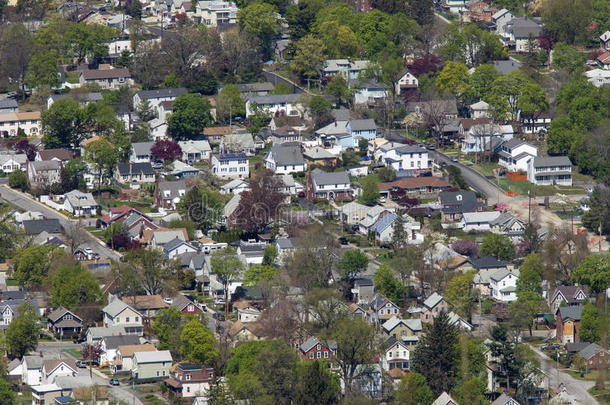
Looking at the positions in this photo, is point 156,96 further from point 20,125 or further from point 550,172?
point 550,172

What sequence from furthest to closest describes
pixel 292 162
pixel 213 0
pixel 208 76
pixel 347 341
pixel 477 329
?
pixel 213 0, pixel 208 76, pixel 292 162, pixel 477 329, pixel 347 341

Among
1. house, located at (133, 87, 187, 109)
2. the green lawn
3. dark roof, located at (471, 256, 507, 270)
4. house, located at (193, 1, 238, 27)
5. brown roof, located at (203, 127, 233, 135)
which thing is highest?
house, located at (193, 1, 238, 27)

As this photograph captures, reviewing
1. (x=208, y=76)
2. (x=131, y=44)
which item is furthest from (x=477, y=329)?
(x=131, y=44)

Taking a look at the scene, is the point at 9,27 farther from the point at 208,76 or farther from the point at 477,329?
the point at 477,329

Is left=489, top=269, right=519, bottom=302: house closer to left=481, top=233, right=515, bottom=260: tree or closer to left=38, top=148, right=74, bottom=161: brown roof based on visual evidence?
left=481, top=233, right=515, bottom=260: tree

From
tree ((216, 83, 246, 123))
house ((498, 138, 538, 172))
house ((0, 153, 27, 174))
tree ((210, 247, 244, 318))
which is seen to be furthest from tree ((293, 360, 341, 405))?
tree ((216, 83, 246, 123))
